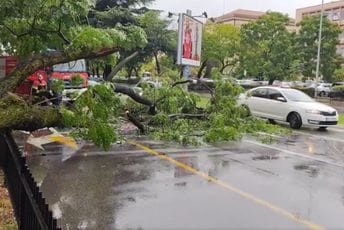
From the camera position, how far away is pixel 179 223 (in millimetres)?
5297

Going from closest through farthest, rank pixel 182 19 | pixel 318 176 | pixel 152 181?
pixel 152 181 → pixel 318 176 → pixel 182 19

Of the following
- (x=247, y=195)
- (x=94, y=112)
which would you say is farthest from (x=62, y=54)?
(x=247, y=195)

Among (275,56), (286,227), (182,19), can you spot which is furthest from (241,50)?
(286,227)

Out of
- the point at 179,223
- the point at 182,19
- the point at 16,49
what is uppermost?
the point at 182,19

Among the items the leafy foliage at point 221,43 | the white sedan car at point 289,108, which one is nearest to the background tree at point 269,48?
the leafy foliage at point 221,43

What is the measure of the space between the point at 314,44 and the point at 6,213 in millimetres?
40675

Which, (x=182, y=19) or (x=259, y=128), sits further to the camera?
(x=182, y=19)

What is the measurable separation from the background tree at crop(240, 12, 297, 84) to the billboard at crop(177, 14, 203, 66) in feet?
71.3

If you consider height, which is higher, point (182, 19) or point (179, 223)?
point (182, 19)

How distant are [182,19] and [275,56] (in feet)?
79.3

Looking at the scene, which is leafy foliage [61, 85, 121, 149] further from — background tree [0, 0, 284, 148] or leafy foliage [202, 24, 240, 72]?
leafy foliage [202, 24, 240, 72]

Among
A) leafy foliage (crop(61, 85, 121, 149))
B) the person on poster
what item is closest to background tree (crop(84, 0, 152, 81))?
the person on poster

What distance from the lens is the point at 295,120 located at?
15.6 metres

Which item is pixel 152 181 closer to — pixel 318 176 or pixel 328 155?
pixel 318 176
